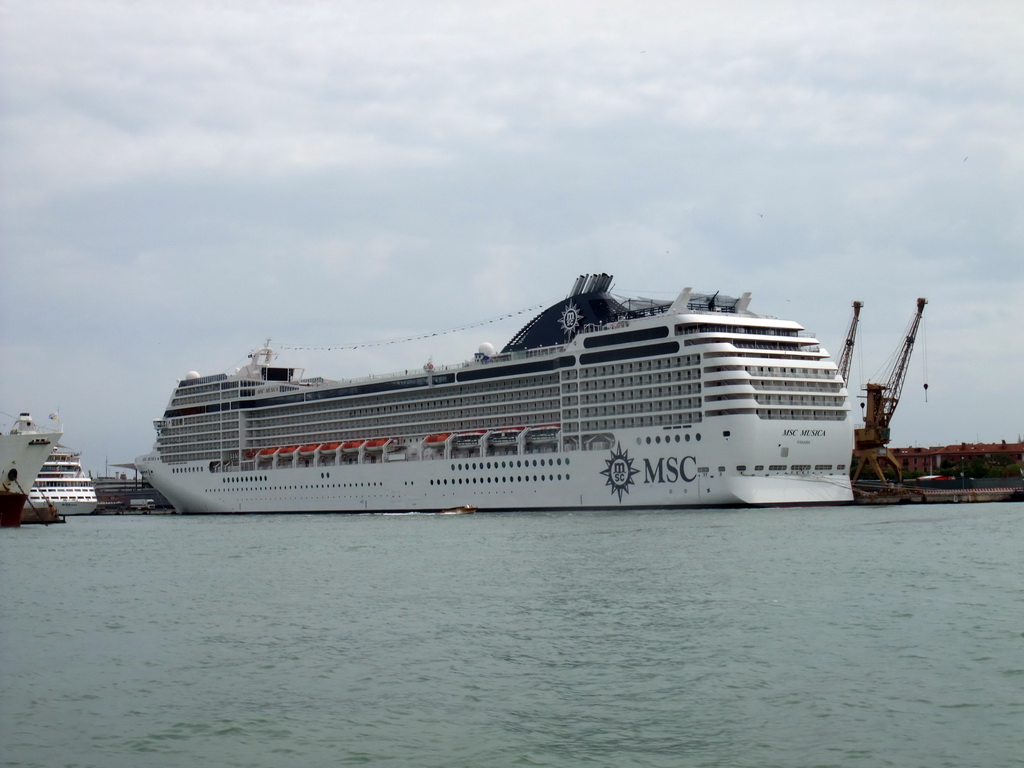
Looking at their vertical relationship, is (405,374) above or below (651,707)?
above

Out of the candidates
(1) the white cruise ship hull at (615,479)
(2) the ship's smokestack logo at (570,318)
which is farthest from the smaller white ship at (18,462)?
(2) the ship's smokestack logo at (570,318)

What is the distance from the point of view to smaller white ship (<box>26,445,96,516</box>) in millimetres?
125938

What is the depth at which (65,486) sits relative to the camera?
13025cm

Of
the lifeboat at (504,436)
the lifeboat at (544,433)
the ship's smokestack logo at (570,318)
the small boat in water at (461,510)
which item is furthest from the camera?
the ship's smokestack logo at (570,318)

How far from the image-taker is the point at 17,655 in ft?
70.8

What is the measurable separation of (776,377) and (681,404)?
20.4ft

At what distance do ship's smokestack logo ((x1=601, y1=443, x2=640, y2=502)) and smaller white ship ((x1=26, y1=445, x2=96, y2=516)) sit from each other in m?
76.3

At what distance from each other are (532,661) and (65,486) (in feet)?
402

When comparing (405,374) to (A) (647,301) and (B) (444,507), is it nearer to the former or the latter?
(B) (444,507)

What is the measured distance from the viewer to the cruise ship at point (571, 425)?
68562mm

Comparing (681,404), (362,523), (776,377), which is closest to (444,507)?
(362,523)

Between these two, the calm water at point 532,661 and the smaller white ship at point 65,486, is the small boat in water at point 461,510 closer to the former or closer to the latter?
the calm water at point 532,661

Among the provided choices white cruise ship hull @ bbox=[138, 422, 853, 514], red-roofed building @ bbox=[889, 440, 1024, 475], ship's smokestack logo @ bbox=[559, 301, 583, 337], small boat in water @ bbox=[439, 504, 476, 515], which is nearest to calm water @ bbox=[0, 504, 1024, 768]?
white cruise ship hull @ bbox=[138, 422, 853, 514]

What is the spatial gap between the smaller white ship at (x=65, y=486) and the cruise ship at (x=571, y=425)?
24637 millimetres
